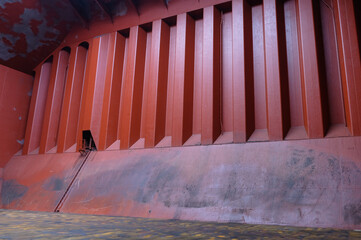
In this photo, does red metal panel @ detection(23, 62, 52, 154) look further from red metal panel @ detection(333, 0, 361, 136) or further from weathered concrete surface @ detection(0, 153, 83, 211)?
red metal panel @ detection(333, 0, 361, 136)

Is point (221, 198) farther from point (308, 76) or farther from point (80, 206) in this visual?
point (80, 206)

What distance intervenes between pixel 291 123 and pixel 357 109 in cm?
110

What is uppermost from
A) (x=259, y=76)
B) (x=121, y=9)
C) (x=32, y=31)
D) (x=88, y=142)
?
(x=121, y=9)

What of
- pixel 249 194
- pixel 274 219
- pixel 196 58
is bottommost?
pixel 274 219

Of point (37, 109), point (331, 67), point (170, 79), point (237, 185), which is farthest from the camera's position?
point (37, 109)

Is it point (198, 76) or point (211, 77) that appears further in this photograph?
point (198, 76)

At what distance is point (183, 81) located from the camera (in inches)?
258

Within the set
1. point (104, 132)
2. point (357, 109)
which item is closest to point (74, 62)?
point (104, 132)

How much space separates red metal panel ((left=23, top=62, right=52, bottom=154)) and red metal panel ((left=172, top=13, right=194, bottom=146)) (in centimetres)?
482

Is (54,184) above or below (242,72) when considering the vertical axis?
below

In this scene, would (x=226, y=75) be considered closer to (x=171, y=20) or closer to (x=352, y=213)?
(x=171, y=20)

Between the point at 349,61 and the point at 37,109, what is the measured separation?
8.31 meters

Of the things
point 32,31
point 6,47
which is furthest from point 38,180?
point 32,31

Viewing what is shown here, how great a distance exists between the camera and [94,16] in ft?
27.8
